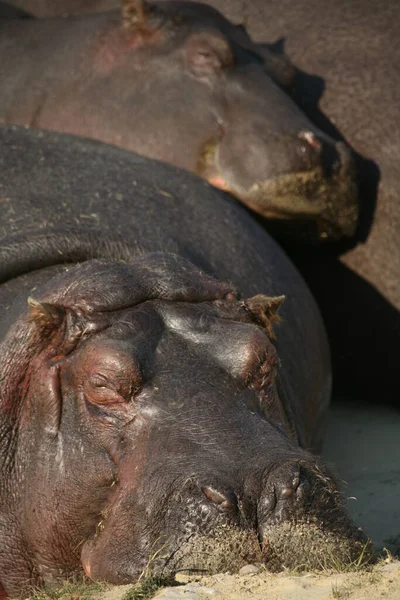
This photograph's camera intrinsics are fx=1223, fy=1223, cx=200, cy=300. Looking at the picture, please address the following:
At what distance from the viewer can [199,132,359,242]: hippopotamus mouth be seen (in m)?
6.11

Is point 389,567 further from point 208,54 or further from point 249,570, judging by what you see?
point 208,54

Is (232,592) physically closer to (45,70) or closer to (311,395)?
(311,395)

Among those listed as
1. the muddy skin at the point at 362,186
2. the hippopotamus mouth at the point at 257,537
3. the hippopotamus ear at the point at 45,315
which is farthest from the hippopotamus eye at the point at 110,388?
the muddy skin at the point at 362,186

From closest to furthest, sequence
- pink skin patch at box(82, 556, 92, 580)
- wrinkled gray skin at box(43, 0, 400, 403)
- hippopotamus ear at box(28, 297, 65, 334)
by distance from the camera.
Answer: pink skin patch at box(82, 556, 92, 580) < hippopotamus ear at box(28, 297, 65, 334) < wrinkled gray skin at box(43, 0, 400, 403)

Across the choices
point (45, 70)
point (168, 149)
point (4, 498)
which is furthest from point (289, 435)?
point (45, 70)

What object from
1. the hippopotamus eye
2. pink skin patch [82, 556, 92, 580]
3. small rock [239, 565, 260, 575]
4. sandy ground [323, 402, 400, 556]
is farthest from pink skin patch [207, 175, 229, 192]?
small rock [239, 565, 260, 575]

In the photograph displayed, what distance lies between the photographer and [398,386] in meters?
6.80

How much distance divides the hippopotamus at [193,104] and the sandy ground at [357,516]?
3.34 feet

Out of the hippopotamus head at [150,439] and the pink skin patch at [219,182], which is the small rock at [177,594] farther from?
the pink skin patch at [219,182]

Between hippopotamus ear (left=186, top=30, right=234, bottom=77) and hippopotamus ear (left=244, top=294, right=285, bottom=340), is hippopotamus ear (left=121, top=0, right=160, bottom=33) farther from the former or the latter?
hippopotamus ear (left=244, top=294, right=285, bottom=340)

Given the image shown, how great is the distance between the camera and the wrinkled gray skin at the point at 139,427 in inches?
127

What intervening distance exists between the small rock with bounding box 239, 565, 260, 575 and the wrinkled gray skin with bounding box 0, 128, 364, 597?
2 centimetres

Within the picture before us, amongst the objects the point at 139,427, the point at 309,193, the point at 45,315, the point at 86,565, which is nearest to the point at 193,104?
the point at 309,193

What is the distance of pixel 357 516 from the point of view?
15.9 ft
